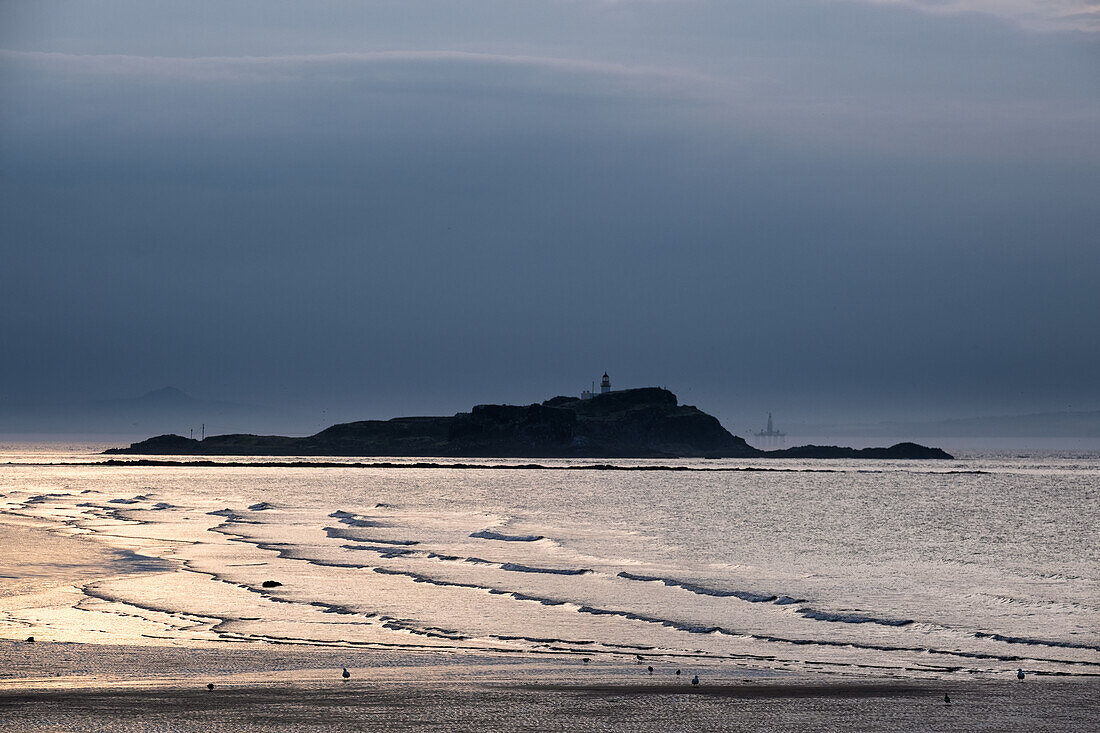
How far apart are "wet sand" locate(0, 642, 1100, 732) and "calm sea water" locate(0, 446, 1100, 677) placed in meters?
2.21

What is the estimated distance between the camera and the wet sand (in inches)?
623

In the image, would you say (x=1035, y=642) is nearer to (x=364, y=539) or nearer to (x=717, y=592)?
(x=717, y=592)

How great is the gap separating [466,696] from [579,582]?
19.0 meters

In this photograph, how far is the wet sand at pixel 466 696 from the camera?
51.9 ft

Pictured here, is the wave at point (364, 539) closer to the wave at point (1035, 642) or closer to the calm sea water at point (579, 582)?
the calm sea water at point (579, 582)

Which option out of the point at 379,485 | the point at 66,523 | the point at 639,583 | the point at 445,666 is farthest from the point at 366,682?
the point at 379,485

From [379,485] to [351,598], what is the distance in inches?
3896

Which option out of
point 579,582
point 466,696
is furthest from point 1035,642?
point 579,582

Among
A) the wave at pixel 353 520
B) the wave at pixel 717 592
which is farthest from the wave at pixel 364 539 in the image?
the wave at pixel 717 592

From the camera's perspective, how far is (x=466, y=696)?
58.3 feet

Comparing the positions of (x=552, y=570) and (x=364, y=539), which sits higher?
(x=364, y=539)

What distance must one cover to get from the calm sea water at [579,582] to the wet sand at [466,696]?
2210 mm

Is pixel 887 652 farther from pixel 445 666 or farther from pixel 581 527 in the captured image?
pixel 581 527

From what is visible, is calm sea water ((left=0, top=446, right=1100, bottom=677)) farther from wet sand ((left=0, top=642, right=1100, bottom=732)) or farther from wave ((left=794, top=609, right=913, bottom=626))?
wet sand ((left=0, top=642, right=1100, bottom=732))
